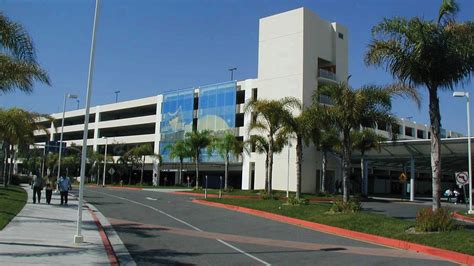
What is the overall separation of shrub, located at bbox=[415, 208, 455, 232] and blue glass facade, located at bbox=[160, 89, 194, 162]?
5390 centimetres

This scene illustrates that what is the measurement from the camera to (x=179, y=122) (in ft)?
234

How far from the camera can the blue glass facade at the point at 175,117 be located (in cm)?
6994

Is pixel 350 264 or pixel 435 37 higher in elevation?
pixel 435 37

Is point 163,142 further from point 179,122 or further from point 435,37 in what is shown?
point 435,37

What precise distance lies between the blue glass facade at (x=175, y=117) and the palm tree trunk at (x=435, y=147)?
173 ft

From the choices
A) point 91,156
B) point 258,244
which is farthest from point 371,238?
point 91,156

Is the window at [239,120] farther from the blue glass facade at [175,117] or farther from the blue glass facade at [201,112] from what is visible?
the blue glass facade at [175,117]

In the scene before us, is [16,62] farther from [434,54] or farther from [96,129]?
[96,129]

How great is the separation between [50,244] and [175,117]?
60.0 m

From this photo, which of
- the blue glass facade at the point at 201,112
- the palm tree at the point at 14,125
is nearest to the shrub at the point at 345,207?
the palm tree at the point at 14,125

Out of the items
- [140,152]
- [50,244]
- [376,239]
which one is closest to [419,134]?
[140,152]

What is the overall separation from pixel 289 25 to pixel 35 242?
45461 millimetres

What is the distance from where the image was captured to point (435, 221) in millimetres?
16188

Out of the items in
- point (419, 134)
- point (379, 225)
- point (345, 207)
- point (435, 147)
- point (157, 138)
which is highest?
point (419, 134)
